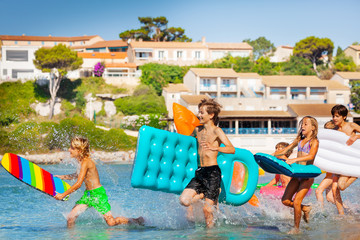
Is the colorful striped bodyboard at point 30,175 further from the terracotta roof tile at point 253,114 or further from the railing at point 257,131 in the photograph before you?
the terracotta roof tile at point 253,114

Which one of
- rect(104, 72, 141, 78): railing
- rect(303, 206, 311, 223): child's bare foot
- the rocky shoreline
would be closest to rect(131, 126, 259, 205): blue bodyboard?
rect(303, 206, 311, 223): child's bare foot

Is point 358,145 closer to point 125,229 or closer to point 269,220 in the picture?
point 269,220

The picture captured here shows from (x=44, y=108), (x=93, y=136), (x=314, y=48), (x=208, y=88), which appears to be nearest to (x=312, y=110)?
(x=208, y=88)

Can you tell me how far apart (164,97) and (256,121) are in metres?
9.47

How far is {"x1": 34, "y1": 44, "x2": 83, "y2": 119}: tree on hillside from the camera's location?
4222cm

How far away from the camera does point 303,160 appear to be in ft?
21.9

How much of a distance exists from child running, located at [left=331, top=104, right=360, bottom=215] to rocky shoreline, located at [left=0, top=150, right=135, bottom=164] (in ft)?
67.1

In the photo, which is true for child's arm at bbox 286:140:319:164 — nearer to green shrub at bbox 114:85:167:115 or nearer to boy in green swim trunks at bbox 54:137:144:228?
boy in green swim trunks at bbox 54:137:144:228

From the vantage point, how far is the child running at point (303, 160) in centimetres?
669

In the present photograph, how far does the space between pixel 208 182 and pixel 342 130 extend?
9.10ft

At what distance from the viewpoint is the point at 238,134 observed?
34.5 metres

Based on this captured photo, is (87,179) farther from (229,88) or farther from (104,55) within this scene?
(104,55)

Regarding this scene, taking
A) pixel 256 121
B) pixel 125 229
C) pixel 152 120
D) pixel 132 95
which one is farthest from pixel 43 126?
pixel 125 229

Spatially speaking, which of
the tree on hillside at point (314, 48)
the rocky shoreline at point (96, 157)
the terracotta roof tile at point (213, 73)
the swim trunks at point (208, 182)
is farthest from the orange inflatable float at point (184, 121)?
the tree on hillside at point (314, 48)
